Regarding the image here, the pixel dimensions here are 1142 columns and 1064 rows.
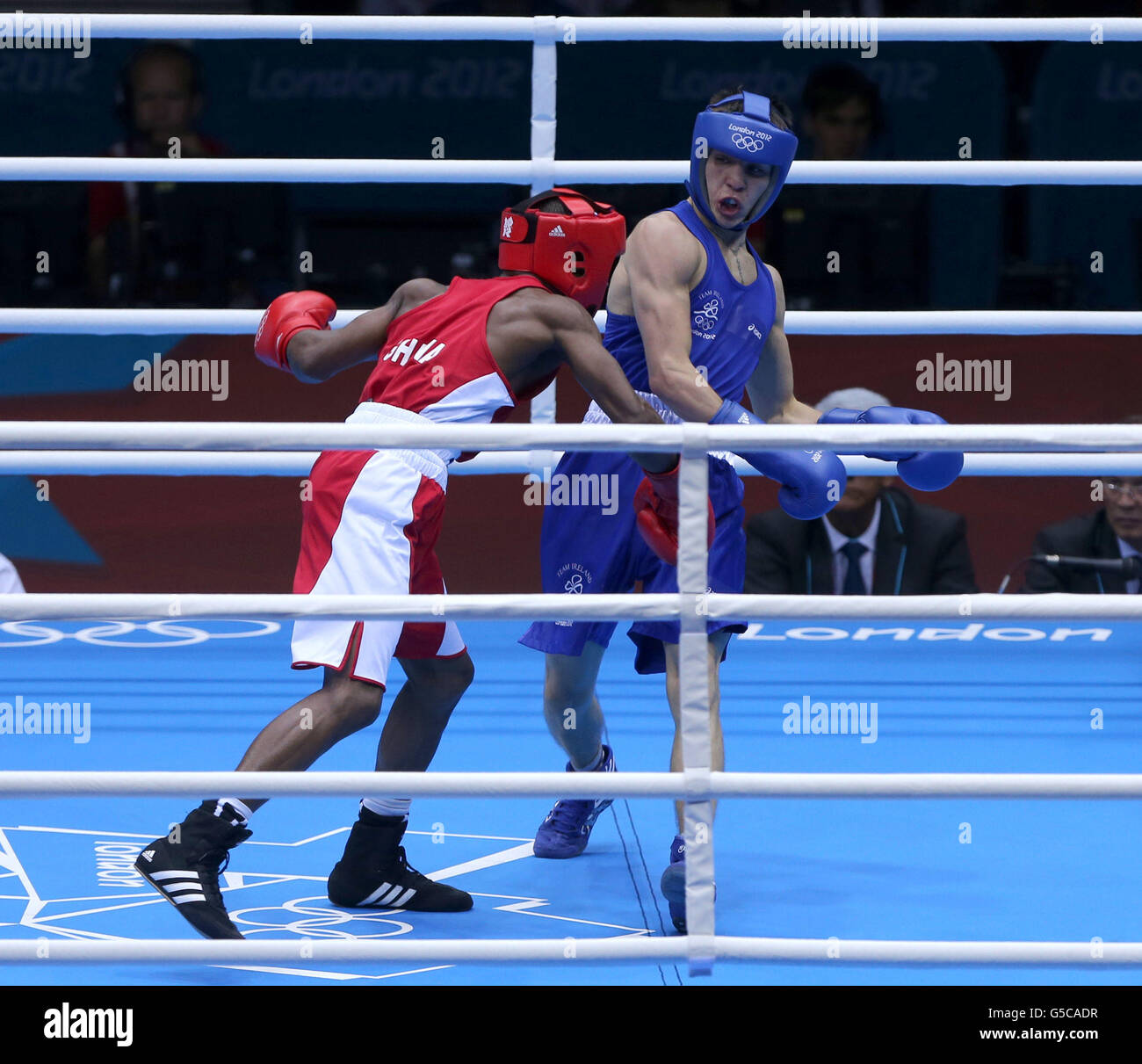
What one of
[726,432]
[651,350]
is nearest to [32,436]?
[726,432]

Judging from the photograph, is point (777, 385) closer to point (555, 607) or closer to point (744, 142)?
point (744, 142)

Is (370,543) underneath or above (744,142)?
underneath

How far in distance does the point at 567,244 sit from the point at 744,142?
1.22 ft

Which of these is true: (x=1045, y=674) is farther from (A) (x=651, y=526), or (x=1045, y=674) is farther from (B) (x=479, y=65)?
(B) (x=479, y=65)

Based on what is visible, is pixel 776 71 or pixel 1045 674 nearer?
pixel 1045 674

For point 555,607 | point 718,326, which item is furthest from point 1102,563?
point 555,607

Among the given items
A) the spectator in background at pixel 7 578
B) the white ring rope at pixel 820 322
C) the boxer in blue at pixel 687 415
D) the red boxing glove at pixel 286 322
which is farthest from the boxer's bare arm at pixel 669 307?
the spectator in background at pixel 7 578

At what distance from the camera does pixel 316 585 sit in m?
2.51

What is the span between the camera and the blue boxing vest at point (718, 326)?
2816mm

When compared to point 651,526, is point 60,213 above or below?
above

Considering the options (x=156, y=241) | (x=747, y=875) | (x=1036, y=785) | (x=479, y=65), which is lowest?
(x=747, y=875)

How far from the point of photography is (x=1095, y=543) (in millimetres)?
4477

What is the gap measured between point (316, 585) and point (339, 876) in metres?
0.51

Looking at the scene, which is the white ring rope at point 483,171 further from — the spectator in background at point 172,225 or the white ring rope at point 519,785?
the spectator in background at point 172,225
